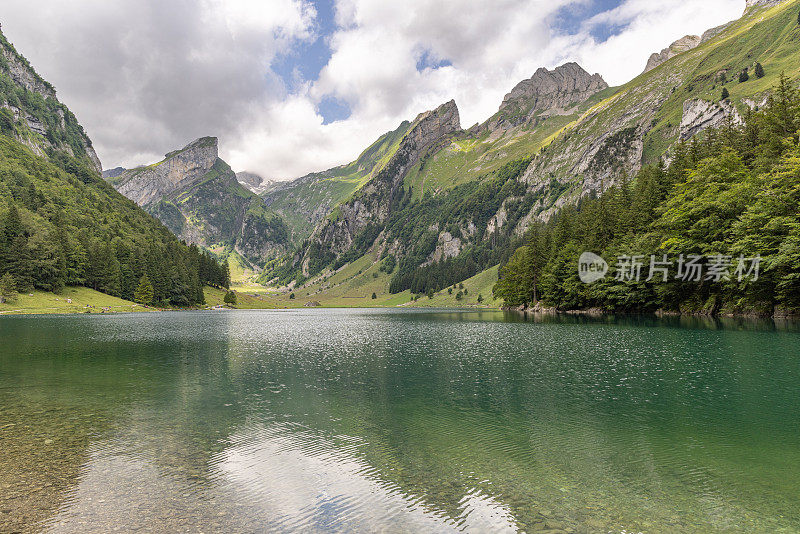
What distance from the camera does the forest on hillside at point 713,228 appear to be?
180ft

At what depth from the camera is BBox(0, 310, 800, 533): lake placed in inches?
389

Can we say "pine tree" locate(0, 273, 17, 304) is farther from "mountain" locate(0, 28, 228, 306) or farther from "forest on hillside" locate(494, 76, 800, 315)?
"forest on hillside" locate(494, 76, 800, 315)

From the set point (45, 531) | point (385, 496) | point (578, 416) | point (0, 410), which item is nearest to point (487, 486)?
point (385, 496)

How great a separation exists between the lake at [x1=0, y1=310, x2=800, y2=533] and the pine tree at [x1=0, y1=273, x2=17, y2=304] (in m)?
106

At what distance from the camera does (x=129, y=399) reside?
22.7 metres

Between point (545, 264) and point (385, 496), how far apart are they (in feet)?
374

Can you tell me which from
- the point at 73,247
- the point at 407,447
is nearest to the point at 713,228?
the point at 407,447

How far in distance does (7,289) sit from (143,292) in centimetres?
4449

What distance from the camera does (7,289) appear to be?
109 meters

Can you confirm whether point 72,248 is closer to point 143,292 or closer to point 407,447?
point 143,292

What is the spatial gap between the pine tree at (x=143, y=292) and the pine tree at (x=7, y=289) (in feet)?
135
